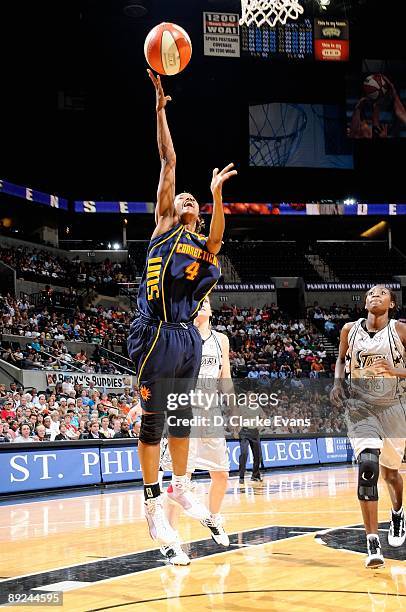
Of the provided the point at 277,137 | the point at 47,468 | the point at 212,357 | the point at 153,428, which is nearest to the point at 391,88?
the point at 277,137

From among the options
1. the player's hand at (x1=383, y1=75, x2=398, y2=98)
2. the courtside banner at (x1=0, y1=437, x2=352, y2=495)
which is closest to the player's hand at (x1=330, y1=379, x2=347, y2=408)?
the courtside banner at (x1=0, y1=437, x2=352, y2=495)

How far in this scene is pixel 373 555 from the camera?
19.1ft

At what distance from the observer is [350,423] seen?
6.47 meters

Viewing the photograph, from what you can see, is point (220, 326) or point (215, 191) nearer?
point (215, 191)

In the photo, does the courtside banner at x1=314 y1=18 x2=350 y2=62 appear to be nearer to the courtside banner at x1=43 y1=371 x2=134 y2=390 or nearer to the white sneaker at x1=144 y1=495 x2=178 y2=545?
the courtside banner at x1=43 y1=371 x2=134 y2=390

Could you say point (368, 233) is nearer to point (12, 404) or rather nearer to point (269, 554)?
point (12, 404)

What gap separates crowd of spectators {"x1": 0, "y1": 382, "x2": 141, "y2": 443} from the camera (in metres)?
13.5

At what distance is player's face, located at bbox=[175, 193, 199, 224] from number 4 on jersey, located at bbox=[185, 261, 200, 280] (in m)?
0.35

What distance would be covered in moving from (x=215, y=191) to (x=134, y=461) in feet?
33.1

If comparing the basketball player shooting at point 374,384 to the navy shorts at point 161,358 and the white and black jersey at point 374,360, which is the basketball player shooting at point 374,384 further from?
the navy shorts at point 161,358

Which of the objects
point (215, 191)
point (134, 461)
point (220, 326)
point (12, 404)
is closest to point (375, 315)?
point (215, 191)

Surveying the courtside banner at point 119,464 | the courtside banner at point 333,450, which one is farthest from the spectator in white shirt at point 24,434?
the courtside banner at point 333,450

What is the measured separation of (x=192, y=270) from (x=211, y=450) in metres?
2.39

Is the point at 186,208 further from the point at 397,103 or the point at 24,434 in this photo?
the point at 397,103
